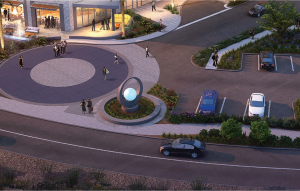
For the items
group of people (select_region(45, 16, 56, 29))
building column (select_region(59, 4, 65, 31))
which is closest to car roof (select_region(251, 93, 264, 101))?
building column (select_region(59, 4, 65, 31))

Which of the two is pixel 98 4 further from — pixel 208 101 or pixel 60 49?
pixel 208 101

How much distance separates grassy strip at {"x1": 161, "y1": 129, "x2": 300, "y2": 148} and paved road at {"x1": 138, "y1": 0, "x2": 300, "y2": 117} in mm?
5076

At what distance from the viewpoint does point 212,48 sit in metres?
52.4

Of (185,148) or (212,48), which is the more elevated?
(212,48)

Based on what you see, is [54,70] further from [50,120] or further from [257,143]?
[257,143]

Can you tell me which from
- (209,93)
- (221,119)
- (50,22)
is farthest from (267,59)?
(50,22)

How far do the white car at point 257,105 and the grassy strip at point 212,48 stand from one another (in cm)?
1093

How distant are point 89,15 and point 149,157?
3365 centimetres

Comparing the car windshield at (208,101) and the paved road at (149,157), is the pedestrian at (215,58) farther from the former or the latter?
the paved road at (149,157)

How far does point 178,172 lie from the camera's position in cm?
3075

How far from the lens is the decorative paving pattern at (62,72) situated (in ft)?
149

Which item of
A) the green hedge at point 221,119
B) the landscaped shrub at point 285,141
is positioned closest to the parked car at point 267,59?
the green hedge at point 221,119

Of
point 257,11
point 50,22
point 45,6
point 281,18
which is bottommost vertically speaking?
point 50,22

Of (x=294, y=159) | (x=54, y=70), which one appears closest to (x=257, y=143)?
(x=294, y=159)
